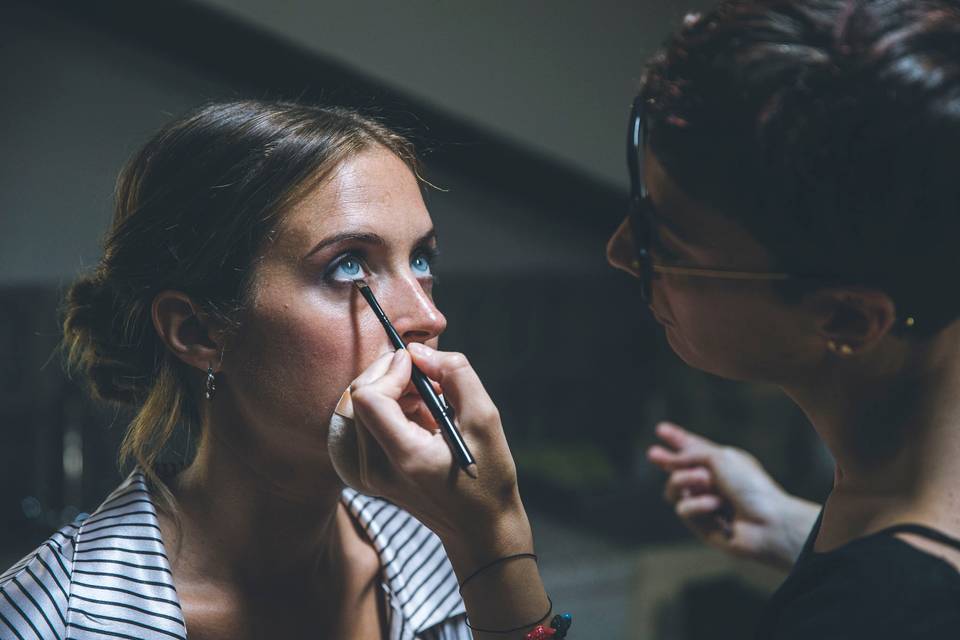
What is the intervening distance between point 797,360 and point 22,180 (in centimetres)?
157

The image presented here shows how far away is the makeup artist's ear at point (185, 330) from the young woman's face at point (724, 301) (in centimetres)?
59

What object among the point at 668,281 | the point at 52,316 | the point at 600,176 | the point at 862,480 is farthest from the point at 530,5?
the point at 862,480

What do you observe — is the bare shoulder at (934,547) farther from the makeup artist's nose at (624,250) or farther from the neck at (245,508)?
the neck at (245,508)

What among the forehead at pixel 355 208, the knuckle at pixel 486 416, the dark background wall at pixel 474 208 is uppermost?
the forehead at pixel 355 208

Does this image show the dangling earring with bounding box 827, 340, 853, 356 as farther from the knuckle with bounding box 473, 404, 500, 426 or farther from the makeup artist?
the knuckle with bounding box 473, 404, 500, 426

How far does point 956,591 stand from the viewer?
2.35 feet

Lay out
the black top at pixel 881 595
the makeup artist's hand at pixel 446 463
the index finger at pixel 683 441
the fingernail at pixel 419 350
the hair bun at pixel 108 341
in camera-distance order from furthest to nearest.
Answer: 1. the index finger at pixel 683 441
2. the hair bun at pixel 108 341
3. the fingernail at pixel 419 350
4. the makeup artist's hand at pixel 446 463
5. the black top at pixel 881 595

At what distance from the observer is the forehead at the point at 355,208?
1.15 m

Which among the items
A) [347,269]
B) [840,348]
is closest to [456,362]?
[347,269]

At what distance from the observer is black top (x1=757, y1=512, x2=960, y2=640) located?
0.71 m

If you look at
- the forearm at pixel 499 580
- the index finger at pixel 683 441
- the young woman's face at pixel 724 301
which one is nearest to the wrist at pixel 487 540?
the forearm at pixel 499 580

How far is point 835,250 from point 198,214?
763 mm

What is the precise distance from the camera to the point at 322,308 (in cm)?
114

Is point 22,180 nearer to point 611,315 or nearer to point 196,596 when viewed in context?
point 196,596
